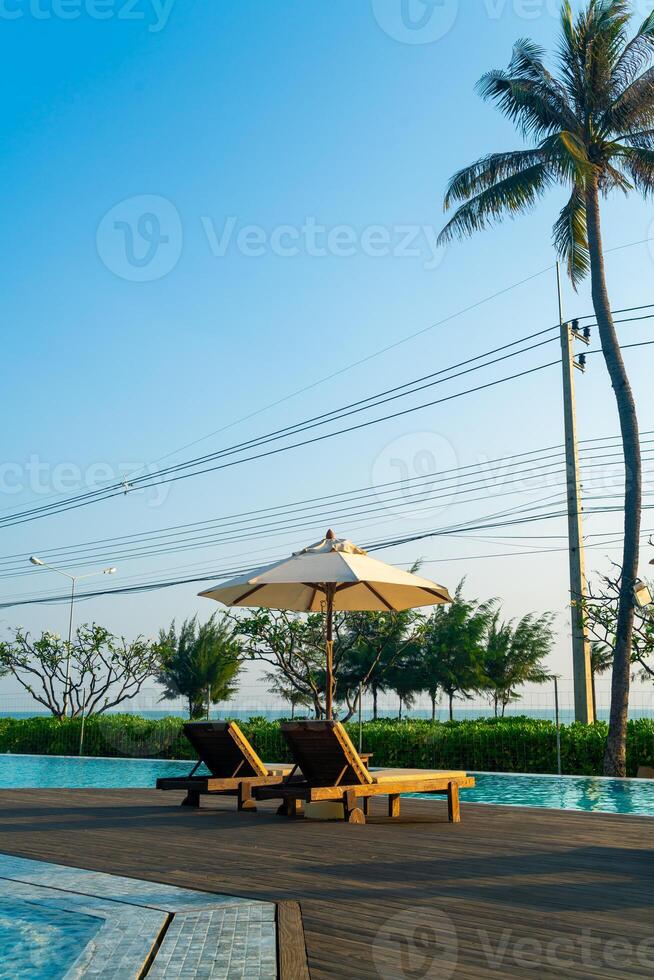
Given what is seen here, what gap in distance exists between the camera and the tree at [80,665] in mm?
36656

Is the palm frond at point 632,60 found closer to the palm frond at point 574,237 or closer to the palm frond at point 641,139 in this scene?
the palm frond at point 641,139

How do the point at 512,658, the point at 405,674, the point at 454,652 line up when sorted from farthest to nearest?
the point at 405,674 < the point at 512,658 < the point at 454,652

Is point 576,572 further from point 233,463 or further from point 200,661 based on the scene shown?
point 200,661

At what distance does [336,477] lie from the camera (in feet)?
105

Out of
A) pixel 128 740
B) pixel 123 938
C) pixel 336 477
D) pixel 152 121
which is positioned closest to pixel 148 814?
pixel 123 938

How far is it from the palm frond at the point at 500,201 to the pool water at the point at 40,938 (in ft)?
56.4

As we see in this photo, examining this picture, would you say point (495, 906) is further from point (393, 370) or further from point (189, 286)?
point (393, 370)

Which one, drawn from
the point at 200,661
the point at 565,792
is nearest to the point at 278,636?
the point at 565,792

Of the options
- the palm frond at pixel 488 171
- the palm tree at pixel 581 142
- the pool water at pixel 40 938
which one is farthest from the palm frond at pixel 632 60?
the pool water at pixel 40 938

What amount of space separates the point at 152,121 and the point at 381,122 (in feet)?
17.7

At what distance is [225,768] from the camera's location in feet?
31.1

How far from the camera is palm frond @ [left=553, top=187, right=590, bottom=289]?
18.6m

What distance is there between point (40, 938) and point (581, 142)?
17.3 metres

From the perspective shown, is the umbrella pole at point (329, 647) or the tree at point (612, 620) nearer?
the umbrella pole at point (329, 647)
